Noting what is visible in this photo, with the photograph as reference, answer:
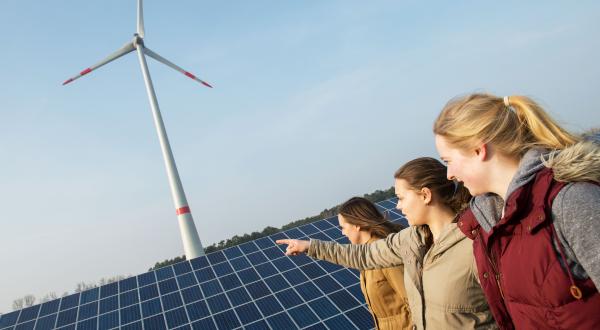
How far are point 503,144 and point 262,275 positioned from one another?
1534 centimetres

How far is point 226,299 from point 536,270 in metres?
14.7

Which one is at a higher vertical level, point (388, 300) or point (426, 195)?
point (426, 195)

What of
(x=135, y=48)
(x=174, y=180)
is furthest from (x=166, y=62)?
(x=174, y=180)

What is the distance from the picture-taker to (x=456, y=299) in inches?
119

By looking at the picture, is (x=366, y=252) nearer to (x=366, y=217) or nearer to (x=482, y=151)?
(x=366, y=217)

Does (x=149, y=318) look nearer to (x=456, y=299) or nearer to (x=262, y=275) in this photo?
(x=262, y=275)

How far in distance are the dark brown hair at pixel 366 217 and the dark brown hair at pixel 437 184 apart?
1.48m

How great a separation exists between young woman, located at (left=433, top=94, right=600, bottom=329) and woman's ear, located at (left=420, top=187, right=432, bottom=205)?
0.83 metres

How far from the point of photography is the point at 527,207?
2098 mm

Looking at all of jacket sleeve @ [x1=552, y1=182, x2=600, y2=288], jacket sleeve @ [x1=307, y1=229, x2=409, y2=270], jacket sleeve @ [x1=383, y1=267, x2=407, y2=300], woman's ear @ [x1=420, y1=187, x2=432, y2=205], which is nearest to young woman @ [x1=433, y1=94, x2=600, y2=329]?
jacket sleeve @ [x1=552, y1=182, x2=600, y2=288]

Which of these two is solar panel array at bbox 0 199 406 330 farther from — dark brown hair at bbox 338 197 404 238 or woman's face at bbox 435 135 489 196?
woman's face at bbox 435 135 489 196

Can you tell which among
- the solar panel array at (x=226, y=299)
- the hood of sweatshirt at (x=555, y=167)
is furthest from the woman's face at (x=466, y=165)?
the solar panel array at (x=226, y=299)

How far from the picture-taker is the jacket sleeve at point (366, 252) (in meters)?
3.87

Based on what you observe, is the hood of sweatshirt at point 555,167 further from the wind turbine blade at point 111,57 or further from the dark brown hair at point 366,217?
the wind turbine blade at point 111,57
